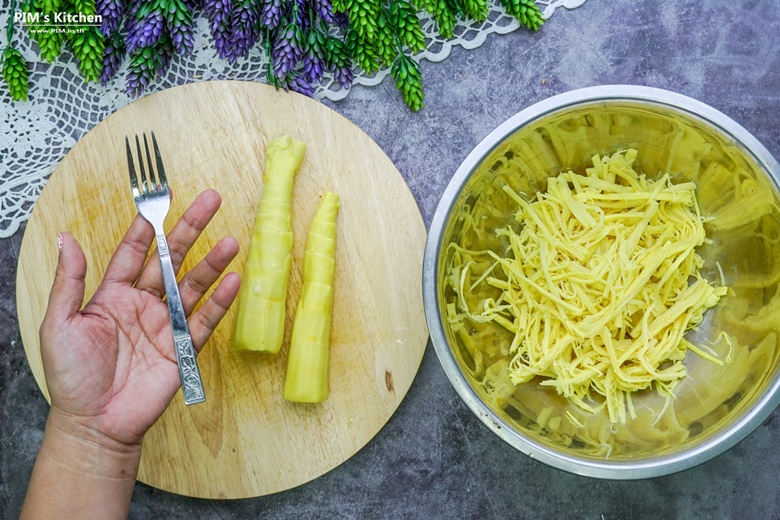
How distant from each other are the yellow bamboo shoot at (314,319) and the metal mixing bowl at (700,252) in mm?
402

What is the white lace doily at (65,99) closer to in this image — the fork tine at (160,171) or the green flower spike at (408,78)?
the green flower spike at (408,78)

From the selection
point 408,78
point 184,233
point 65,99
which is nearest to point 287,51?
point 408,78

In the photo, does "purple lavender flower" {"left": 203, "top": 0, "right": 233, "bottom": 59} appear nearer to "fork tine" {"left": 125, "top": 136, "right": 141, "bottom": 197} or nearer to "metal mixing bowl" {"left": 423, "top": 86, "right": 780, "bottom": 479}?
"fork tine" {"left": 125, "top": 136, "right": 141, "bottom": 197}

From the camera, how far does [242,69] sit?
2.03 meters

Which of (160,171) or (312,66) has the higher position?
(312,66)

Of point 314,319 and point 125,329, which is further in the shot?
point 314,319

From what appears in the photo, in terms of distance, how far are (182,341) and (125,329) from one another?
173 millimetres

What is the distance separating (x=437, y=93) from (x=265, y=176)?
2.03 feet

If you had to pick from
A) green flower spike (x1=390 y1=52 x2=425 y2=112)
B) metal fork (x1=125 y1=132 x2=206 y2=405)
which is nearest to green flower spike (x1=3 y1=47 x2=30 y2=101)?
metal fork (x1=125 y1=132 x2=206 y2=405)

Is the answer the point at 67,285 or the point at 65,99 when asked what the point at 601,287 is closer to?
the point at 67,285

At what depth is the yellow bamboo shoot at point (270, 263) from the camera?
6.01ft

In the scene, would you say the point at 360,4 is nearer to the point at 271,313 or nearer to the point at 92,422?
the point at 271,313

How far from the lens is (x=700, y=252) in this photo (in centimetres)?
181

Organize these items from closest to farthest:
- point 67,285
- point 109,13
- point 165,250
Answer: point 67,285 → point 165,250 → point 109,13
